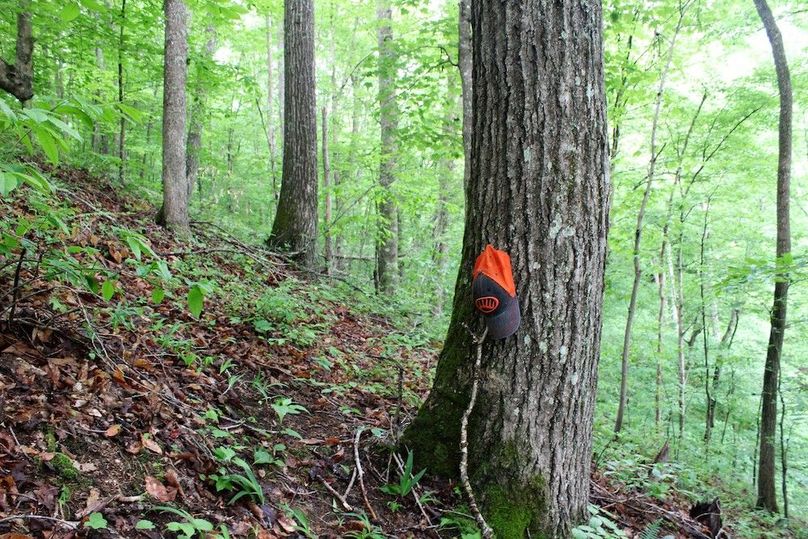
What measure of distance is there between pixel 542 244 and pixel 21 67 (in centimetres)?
508

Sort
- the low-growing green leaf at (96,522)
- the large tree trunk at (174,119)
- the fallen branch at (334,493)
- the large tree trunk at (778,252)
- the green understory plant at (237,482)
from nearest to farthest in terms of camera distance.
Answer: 1. the low-growing green leaf at (96,522)
2. the green understory plant at (237,482)
3. the fallen branch at (334,493)
4. the large tree trunk at (174,119)
5. the large tree trunk at (778,252)

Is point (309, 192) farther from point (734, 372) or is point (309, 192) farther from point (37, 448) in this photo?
point (734, 372)

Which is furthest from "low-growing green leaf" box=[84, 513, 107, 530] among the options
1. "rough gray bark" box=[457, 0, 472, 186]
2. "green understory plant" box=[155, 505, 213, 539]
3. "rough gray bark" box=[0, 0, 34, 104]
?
"rough gray bark" box=[457, 0, 472, 186]

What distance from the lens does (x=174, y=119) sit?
658cm

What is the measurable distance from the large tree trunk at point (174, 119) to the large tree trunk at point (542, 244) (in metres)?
5.21

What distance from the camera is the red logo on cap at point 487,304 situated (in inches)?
103

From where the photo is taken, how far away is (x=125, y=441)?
229 centimetres

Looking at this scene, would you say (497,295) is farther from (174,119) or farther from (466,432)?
(174,119)

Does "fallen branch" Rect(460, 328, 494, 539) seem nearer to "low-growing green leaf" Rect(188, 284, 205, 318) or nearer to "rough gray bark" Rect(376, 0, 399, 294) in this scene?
"low-growing green leaf" Rect(188, 284, 205, 318)

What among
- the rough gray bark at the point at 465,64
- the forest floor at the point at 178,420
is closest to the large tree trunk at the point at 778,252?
the forest floor at the point at 178,420

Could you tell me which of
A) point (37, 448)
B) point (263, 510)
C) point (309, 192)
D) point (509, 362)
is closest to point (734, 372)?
point (309, 192)

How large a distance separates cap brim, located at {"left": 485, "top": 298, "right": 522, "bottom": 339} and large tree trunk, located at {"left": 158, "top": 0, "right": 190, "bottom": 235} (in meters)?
5.24

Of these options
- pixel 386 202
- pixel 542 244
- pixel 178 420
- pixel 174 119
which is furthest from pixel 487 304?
pixel 386 202

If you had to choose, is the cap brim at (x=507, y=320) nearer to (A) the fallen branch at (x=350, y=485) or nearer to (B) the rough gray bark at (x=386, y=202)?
(A) the fallen branch at (x=350, y=485)
